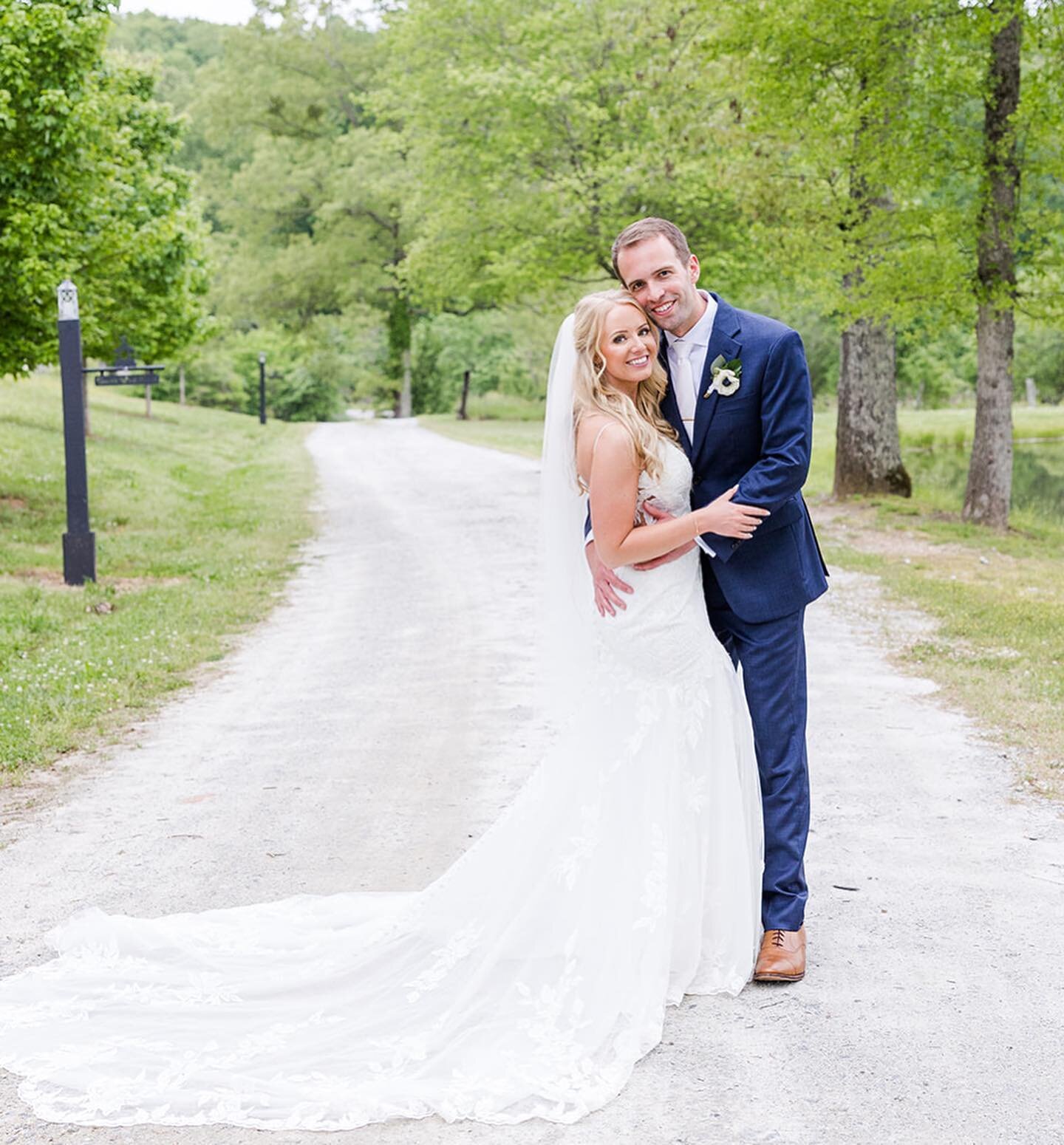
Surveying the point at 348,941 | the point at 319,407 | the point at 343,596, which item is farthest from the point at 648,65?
the point at 319,407

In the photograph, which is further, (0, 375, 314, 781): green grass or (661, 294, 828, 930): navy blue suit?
(0, 375, 314, 781): green grass

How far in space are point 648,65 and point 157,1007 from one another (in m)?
21.3

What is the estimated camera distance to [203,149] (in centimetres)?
8269

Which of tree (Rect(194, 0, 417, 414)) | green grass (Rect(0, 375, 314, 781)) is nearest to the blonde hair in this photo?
green grass (Rect(0, 375, 314, 781))

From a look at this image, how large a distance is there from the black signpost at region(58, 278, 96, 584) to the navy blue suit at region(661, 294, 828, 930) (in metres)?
9.38

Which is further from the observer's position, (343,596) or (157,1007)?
(343,596)

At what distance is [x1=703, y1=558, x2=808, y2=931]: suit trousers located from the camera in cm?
439

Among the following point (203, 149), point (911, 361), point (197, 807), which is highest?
point (203, 149)

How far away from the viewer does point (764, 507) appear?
4191mm

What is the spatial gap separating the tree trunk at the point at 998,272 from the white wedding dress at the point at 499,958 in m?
13.1

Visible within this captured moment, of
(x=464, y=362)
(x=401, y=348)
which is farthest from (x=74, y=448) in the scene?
(x=401, y=348)

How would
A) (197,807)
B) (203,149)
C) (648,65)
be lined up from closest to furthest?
(197,807) < (648,65) < (203,149)

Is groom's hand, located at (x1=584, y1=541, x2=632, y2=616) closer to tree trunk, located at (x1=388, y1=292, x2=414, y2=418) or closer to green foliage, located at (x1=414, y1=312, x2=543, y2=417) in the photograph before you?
green foliage, located at (x1=414, y1=312, x2=543, y2=417)

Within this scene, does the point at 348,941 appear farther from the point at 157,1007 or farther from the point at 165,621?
the point at 165,621
